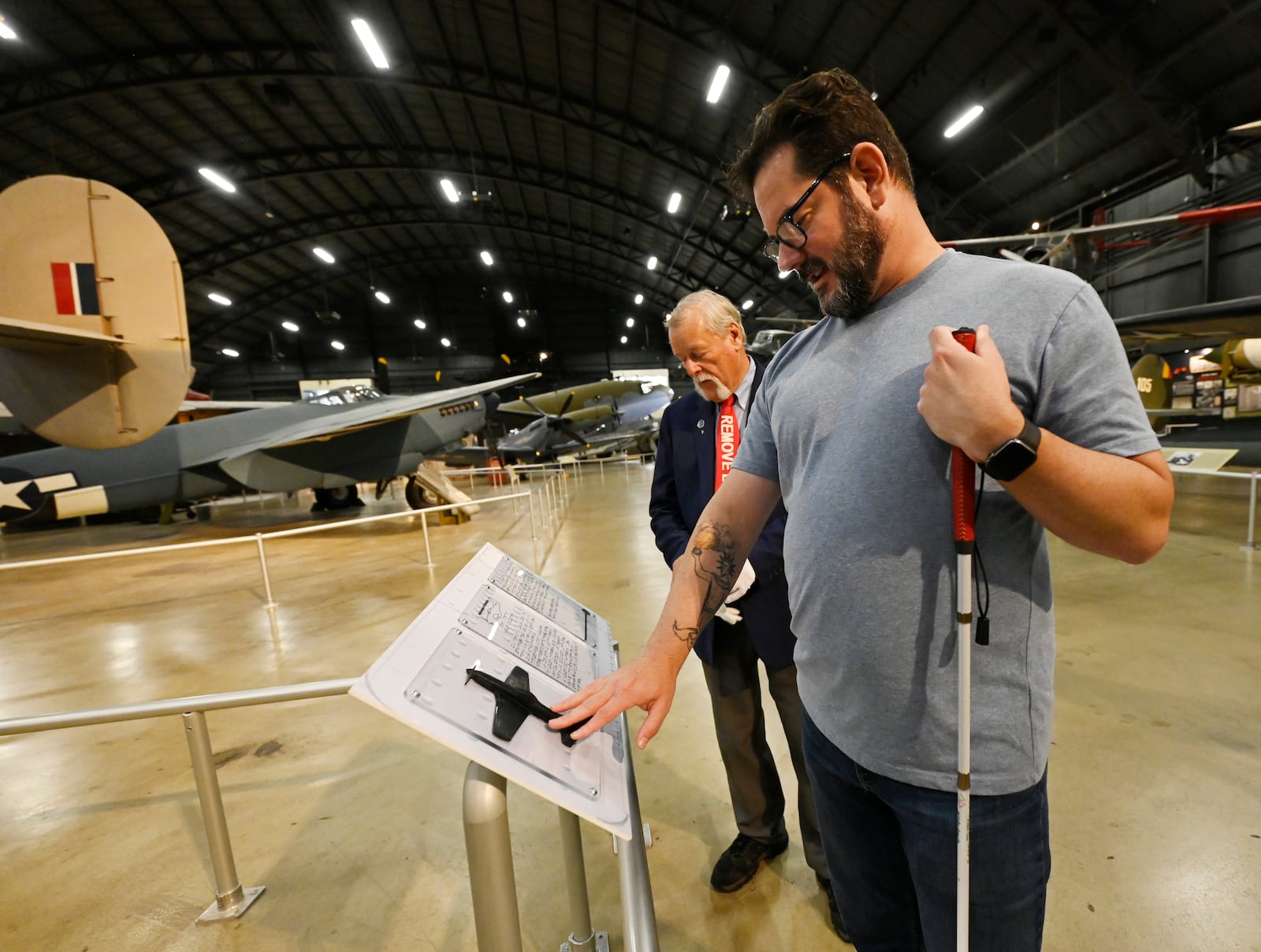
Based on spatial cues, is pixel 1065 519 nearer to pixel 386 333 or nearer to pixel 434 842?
pixel 434 842

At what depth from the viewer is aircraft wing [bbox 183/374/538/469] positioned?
8.44 metres

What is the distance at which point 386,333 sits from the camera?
3269cm

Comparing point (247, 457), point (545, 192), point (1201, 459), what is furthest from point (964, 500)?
point (545, 192)

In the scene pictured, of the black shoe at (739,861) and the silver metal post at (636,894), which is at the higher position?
the silver metal post at (636,894)

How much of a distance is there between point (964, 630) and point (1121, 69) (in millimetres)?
13977

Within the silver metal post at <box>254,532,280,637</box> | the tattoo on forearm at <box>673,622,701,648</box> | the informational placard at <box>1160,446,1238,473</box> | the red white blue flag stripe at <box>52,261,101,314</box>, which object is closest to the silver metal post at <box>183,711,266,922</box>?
the tattoo on forearm at <box>673,622,701,648</box>

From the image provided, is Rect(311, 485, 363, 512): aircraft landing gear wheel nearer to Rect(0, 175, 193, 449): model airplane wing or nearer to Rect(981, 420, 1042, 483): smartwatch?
Rect(0, 175, 193, 449): model airplane wing

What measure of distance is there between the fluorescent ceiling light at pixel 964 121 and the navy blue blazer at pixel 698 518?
13301 mm

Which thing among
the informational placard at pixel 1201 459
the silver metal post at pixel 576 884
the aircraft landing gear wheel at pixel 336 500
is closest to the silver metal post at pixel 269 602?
the silver metal post at pixel 576 884

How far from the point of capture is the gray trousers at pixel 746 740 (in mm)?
1854

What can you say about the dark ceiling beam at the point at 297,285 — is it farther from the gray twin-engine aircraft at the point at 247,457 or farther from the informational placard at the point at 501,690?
the informational placard at the point at 501,690

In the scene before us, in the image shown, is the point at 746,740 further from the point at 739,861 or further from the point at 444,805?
the point at 444,805

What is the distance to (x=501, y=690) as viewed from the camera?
89 cm

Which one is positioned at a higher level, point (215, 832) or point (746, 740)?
point (746, 740)
